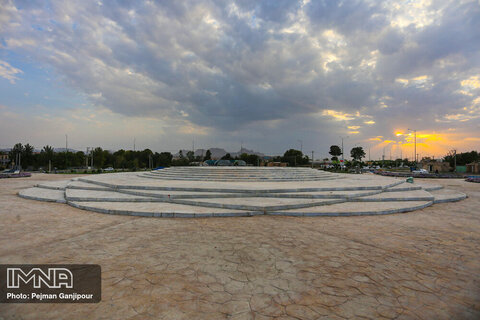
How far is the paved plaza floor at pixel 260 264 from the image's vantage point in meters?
2.96

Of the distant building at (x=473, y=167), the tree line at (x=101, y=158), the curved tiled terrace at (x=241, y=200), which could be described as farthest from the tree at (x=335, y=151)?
the curved tiled terrace at (x=241, y=200)

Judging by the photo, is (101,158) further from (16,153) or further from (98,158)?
(16,153)

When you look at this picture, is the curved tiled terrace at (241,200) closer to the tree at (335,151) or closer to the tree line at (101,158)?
the tree line at (101,158)

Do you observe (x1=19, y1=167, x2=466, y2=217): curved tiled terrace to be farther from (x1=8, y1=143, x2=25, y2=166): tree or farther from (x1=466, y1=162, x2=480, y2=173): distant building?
(x1=8, y1=143, x2=25, y2=166): tree

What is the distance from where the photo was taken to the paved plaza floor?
2.96 m

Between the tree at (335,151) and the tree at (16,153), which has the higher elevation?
the tree at (335,151)

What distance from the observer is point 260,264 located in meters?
4.21

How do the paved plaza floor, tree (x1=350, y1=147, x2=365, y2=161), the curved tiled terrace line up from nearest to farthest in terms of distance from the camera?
the paved plaza floor < the curved tiled terrace < tree (x1=350, y1=147, x2=365, y2=161)

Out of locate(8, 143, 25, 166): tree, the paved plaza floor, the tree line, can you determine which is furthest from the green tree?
the paved plaza floor

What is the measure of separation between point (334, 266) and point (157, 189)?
9.66 meters

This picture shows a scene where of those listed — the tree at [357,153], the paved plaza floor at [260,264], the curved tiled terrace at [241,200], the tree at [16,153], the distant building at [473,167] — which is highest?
the tree at [357,153]

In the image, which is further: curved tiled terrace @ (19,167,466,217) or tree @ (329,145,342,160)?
tree @ (329,145,342,160)

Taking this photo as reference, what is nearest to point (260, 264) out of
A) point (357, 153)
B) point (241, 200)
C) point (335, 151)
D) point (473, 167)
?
point (241, 200)

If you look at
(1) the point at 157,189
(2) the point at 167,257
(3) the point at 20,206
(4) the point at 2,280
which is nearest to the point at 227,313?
(2) the point at 167,257
